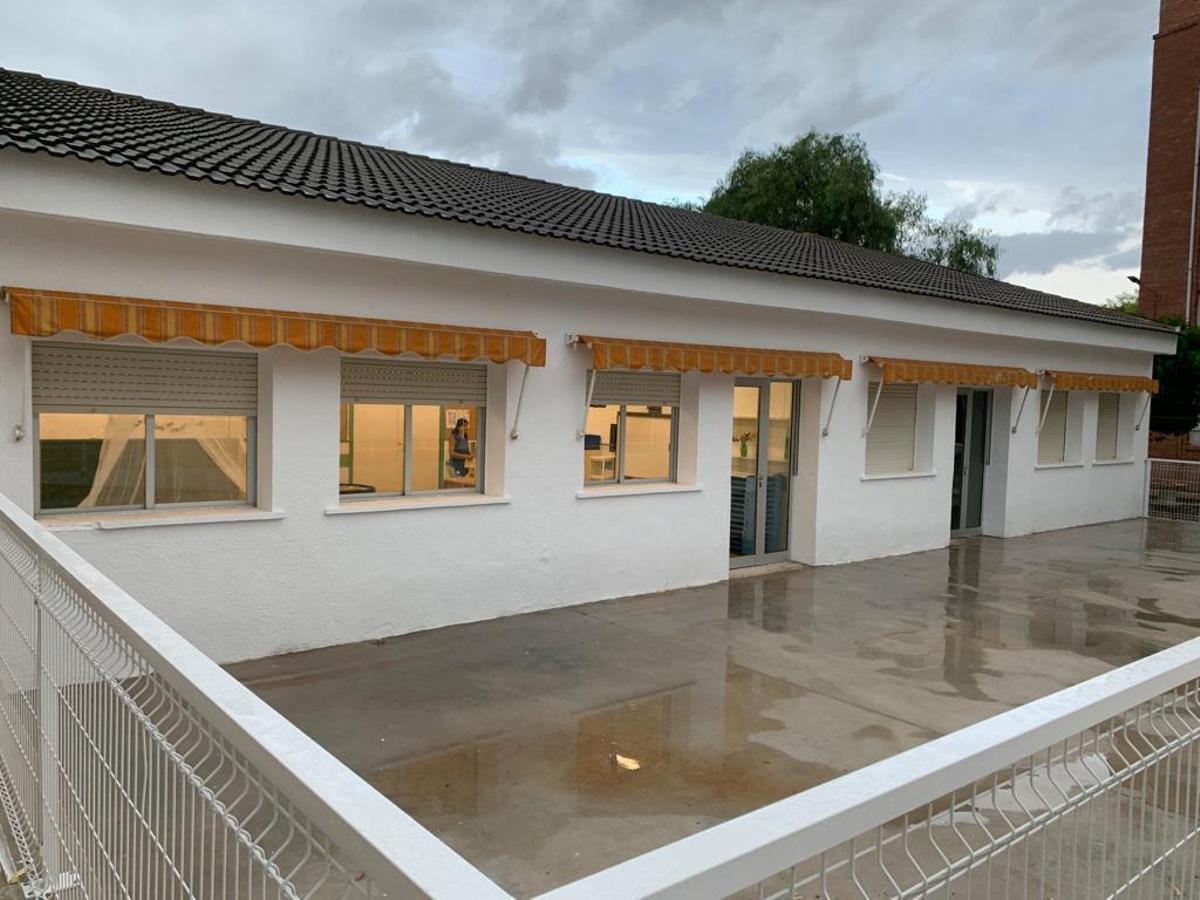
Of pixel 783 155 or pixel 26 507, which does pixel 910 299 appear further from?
pixel 783 155

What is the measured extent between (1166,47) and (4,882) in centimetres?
3788

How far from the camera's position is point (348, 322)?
7.18 metres

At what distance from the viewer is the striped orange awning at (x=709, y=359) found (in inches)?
352

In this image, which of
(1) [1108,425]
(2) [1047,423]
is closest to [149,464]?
(2) [1047,423]

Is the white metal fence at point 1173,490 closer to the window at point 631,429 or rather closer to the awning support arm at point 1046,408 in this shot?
the awning support arm at point 1046,408

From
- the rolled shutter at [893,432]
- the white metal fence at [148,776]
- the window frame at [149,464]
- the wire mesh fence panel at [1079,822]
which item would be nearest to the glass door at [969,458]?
the rolled shutter at [893,432]

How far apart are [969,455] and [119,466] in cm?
1274

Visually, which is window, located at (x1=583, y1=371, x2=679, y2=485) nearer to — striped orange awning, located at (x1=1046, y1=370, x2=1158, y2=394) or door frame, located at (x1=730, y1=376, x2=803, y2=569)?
door frame, located at (x1=730, y1=376, x2=803, y2=569)

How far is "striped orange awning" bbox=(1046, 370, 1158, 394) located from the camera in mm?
14951

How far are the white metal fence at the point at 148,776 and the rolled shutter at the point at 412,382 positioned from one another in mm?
3966

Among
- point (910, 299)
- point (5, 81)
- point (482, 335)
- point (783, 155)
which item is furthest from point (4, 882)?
point (783, 155)

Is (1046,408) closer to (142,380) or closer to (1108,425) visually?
(1108,425)

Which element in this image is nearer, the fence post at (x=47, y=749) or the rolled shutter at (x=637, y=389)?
the fence post at (x=47, y=749)

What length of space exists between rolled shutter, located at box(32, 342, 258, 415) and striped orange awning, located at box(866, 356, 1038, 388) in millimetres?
8129
